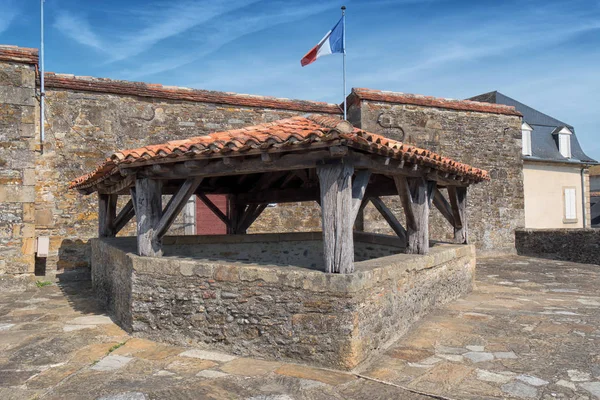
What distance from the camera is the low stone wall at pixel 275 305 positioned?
4008 mm

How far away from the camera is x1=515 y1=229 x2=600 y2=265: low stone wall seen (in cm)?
1077

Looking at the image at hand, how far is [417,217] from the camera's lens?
5.91 metres

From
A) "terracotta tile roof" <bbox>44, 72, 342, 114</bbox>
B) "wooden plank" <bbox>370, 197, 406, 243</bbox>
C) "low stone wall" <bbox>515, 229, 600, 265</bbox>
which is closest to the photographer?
"wooden plank" <bbox>370, 197, 406, 243</bbox>

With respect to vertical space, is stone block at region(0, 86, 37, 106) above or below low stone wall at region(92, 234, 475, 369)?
above

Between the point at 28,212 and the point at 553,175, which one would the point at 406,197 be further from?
the point at 553,175

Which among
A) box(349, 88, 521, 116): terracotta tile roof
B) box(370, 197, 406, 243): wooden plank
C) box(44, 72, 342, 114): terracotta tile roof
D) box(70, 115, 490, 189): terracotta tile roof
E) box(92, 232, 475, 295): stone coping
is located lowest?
box(92, 232, 475, 295): stone coping

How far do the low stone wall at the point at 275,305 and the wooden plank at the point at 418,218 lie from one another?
298 mm

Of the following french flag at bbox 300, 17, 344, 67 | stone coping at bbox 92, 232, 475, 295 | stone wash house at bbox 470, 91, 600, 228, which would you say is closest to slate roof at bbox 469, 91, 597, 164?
stone wash house at bbox 470, 91, 600, 228

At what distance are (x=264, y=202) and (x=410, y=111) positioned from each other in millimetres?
5053

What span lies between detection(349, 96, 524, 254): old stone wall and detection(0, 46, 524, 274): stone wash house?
0.03m

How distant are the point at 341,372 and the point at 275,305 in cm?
83

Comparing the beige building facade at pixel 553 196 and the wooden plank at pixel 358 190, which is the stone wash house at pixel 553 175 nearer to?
the beige building facade at pixel 553 196

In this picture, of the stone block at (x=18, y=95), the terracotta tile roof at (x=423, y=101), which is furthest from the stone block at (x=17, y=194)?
the terracotta tile roof at (x=423, y=101)

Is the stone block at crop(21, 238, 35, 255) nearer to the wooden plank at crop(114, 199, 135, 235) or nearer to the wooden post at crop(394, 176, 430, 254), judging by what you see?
the wooden plank at crop(114, 199, 135, 235)
